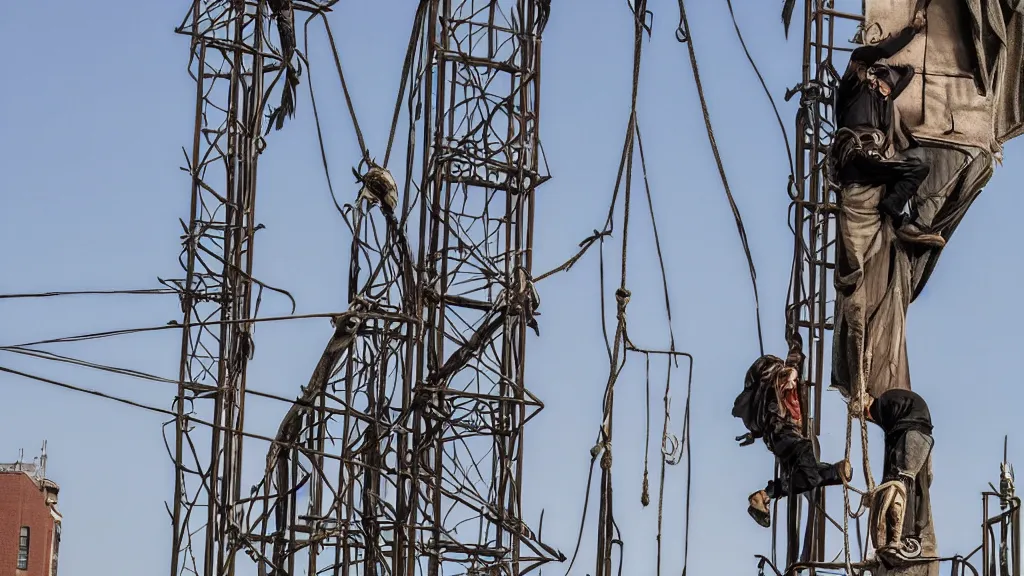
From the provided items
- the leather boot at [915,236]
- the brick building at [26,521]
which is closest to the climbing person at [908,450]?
the leather boot at [915,236]

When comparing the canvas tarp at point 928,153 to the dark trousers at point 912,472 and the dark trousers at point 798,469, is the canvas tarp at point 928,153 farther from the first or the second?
the dark trousers at point 798,469

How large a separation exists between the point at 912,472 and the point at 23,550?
6983cm

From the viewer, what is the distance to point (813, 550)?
931 inches

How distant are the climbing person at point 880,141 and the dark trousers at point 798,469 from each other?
2.73 m

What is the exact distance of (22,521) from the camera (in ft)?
283

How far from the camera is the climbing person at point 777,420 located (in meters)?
23.8

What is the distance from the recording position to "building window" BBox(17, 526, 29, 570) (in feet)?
284

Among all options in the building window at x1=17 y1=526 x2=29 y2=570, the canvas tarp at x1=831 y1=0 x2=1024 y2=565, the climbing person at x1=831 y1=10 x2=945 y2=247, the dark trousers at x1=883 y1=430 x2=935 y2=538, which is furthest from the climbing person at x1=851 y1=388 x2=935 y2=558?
the building window at x1=17 y1=526 x2=29 y2=570

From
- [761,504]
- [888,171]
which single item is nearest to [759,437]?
[761,504]

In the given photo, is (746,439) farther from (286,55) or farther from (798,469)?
(286,55)

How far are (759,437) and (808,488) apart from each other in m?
1.27

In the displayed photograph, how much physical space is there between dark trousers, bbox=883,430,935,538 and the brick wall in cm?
6741

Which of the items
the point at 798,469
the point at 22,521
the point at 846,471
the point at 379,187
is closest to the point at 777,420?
the point at 798,469

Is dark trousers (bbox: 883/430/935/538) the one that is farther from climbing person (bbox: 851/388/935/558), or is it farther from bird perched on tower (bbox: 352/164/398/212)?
bird perched on tower (bbox: 352/164/398/212)
